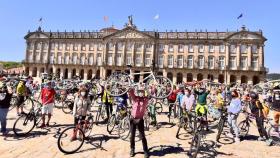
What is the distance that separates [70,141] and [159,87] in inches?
168

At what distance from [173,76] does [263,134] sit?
177ft

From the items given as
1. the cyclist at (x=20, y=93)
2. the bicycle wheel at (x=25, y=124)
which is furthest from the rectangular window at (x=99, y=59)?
the bicycle wheel at (x=25, y=124)

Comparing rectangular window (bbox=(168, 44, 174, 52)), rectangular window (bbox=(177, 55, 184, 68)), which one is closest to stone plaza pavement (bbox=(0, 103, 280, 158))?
rectangular window (bbox=(177, 55, 184, 68))

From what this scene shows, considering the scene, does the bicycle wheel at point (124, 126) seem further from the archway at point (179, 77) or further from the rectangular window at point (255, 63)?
the rectangular window at point (255, 63)

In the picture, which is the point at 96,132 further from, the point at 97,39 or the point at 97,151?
the point at 97,39

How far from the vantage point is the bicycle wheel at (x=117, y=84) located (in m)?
11.2

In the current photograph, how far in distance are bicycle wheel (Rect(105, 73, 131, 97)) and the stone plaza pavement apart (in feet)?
5.79

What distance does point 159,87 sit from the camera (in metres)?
10.5

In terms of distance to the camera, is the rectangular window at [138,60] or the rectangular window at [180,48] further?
the rectangular window at [138,60]

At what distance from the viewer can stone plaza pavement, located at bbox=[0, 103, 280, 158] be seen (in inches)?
296

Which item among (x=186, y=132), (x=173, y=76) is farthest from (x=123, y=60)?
(x=186, y=132)

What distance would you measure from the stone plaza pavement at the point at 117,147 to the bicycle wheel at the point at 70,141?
0.18m

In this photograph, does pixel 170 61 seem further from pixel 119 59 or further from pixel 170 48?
pixel 119 59

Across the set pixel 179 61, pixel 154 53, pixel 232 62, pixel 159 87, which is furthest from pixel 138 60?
pixel 159 87
